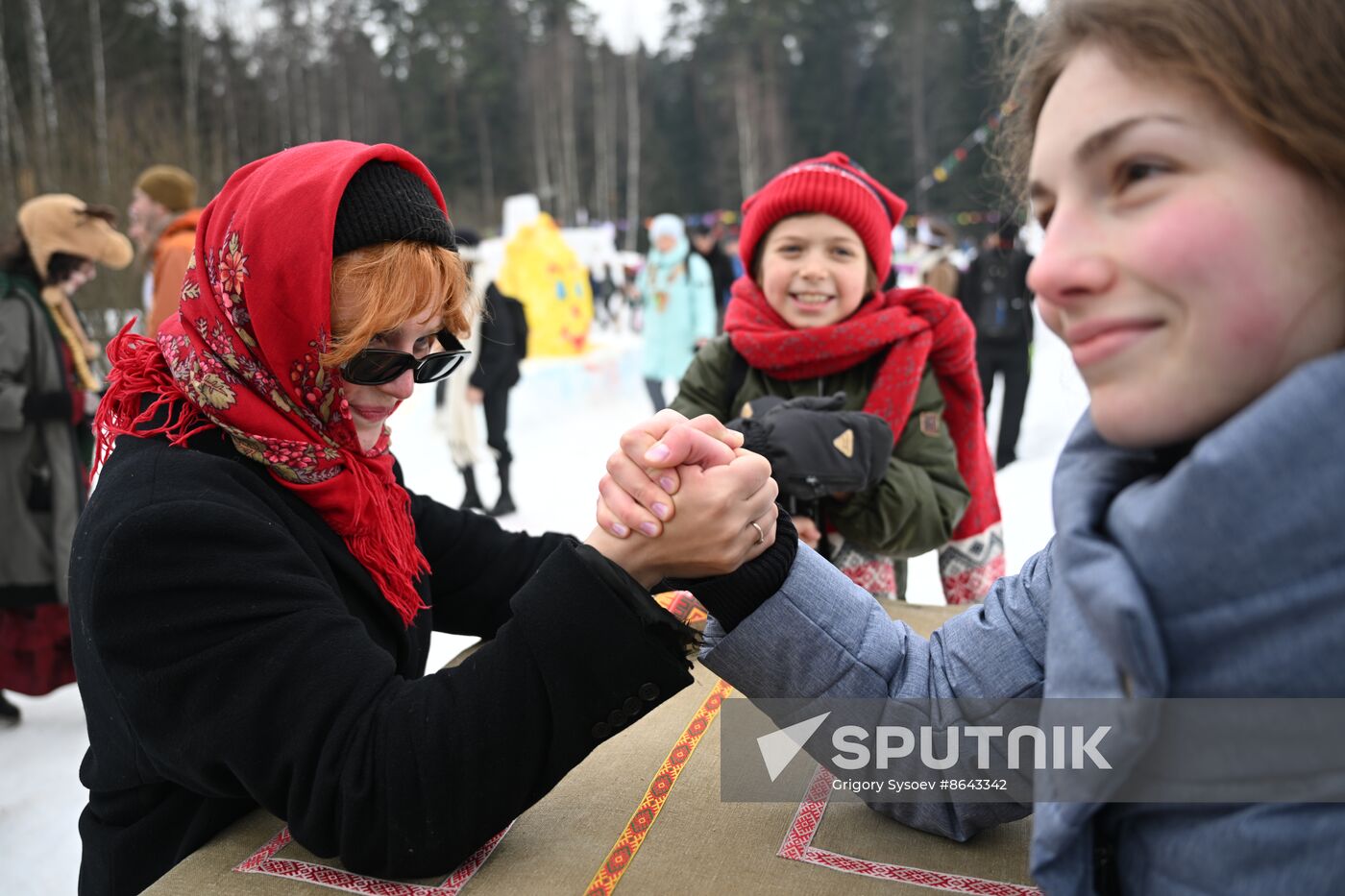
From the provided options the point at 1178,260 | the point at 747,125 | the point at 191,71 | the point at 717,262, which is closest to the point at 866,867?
the point at 1178,260

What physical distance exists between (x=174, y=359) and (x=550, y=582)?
70 cm

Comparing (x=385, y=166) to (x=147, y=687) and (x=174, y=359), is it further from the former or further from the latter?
(x=147, y=687)

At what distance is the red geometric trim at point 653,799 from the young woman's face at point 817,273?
118 cm

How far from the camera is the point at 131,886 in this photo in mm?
1278

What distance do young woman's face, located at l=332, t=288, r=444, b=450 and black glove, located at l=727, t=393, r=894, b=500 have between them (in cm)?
75

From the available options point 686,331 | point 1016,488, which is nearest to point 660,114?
point 686,331

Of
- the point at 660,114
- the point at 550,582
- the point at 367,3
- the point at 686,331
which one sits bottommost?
the point at 686,331

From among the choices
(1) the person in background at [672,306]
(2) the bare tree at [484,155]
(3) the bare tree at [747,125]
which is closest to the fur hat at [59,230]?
(1) the person in background at [672,306]

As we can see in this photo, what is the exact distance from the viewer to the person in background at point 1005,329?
7.30m

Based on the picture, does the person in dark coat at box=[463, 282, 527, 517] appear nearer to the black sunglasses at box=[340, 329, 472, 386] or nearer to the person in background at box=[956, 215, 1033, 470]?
the person in background at box=[956, 215, 1033, 470]

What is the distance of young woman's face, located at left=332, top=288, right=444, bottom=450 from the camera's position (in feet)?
4.38

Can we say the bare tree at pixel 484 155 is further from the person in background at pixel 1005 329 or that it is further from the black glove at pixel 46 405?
the black glove at pixel 46 405

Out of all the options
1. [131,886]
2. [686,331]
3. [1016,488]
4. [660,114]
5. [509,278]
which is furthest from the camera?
[660,114]

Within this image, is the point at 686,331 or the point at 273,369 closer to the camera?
the point at 273,369
